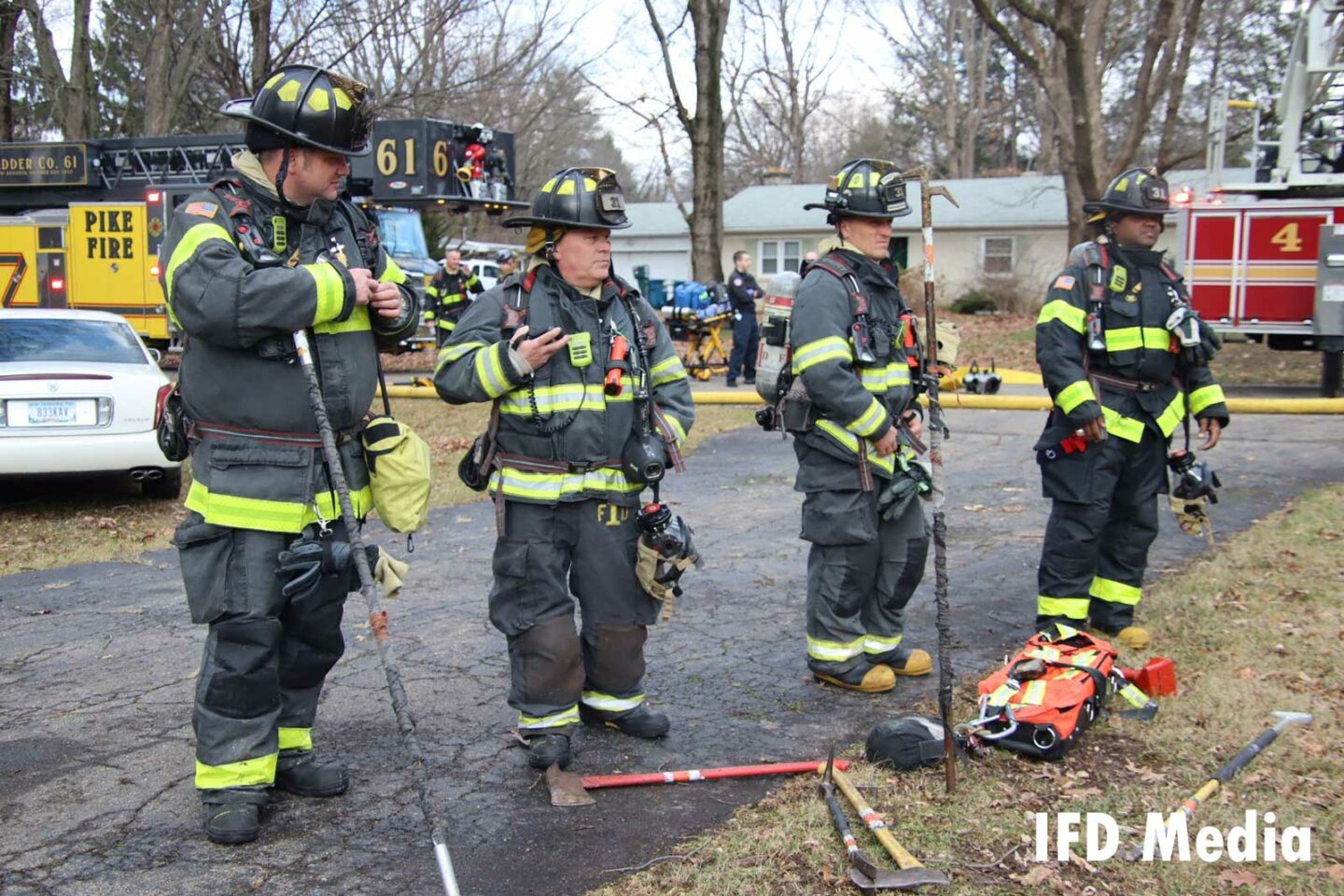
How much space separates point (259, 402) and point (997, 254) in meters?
33.8

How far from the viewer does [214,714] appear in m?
3.75

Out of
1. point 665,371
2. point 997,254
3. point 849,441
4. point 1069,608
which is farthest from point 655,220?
point 665,371

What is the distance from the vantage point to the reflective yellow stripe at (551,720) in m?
4.21

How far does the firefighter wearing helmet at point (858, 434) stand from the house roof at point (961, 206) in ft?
90.0

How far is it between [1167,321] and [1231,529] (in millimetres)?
2924

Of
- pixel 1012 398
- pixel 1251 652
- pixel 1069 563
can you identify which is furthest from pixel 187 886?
pixel 1012 398

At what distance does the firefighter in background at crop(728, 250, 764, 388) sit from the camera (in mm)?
16406

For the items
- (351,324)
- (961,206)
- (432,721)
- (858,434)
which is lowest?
(432,721)

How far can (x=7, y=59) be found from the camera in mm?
24078

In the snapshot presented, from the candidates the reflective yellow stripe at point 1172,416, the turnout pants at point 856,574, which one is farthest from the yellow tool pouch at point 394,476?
the reflective yellow stripe at point 1172,416

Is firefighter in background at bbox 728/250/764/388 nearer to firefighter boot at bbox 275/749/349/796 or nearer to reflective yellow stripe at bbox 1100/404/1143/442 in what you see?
reflective yellow stripe at bbox 1100/404/1143/442

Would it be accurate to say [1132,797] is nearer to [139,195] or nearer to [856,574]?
[856,574]

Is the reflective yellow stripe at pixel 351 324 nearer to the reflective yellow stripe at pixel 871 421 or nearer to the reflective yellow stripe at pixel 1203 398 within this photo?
the reflective yellow stripe at pixel 871 421

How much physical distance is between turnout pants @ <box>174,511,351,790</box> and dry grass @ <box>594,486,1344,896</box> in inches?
50.2
